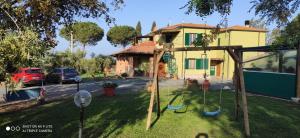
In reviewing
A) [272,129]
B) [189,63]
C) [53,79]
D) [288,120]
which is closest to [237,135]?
[272,129]

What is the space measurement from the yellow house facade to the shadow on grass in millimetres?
29230

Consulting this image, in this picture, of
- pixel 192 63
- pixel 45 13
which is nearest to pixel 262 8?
pixel 45 13

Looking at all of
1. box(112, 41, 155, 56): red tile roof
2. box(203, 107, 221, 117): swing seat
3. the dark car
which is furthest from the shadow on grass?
box(112, 41, 155, 56): red tile roof

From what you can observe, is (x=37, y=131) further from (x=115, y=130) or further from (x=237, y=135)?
(x=237, y=135)

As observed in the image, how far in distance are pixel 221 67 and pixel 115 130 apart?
124 feet

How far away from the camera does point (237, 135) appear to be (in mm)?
10062

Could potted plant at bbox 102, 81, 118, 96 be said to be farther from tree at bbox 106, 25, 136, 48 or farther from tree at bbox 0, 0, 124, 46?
tree at bbox 106, 25, 136, 48

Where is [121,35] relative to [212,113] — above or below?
above

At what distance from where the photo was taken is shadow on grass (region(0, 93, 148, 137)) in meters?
9.98

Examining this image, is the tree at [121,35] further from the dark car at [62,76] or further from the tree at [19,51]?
the tree at [19,51]

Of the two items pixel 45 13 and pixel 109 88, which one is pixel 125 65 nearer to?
pixel 109 88

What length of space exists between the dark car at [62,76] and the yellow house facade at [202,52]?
46.7 ft

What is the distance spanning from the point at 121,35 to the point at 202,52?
34.3 m

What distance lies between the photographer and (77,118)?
39.5 ft
